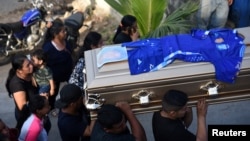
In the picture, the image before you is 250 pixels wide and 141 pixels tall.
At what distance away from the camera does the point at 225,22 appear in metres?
6.01

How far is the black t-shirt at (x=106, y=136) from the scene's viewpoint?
10.8ft

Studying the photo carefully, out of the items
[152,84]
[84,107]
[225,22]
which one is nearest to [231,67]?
[152,84]

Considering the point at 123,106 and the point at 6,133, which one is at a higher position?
the point at 123,106

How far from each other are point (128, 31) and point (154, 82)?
1533 millimetres

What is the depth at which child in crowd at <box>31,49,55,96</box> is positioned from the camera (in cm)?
473

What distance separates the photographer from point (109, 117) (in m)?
3.27

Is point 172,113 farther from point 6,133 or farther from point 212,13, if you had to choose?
point 212,13

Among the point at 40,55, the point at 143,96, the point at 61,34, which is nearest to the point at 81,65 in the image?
the point at 40,55

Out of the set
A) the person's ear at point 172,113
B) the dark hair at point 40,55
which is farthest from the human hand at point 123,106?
the dark hair at point 40,55

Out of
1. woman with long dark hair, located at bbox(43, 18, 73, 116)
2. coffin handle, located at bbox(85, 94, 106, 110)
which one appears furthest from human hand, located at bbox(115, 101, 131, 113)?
woman with long dark hair, located at bbox(43, 18, 73, 116)

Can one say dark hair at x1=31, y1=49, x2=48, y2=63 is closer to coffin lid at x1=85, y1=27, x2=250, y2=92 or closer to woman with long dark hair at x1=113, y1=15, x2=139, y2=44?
woman with long dark hair at x1=113, y1=15, x2=139, y2=44

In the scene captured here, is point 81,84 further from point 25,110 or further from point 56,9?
point 56,9

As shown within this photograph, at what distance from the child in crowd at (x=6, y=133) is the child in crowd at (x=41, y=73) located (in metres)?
0.79

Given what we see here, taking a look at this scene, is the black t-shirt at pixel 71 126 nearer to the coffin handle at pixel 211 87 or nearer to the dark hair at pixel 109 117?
the dark hair at pixel 109 117
